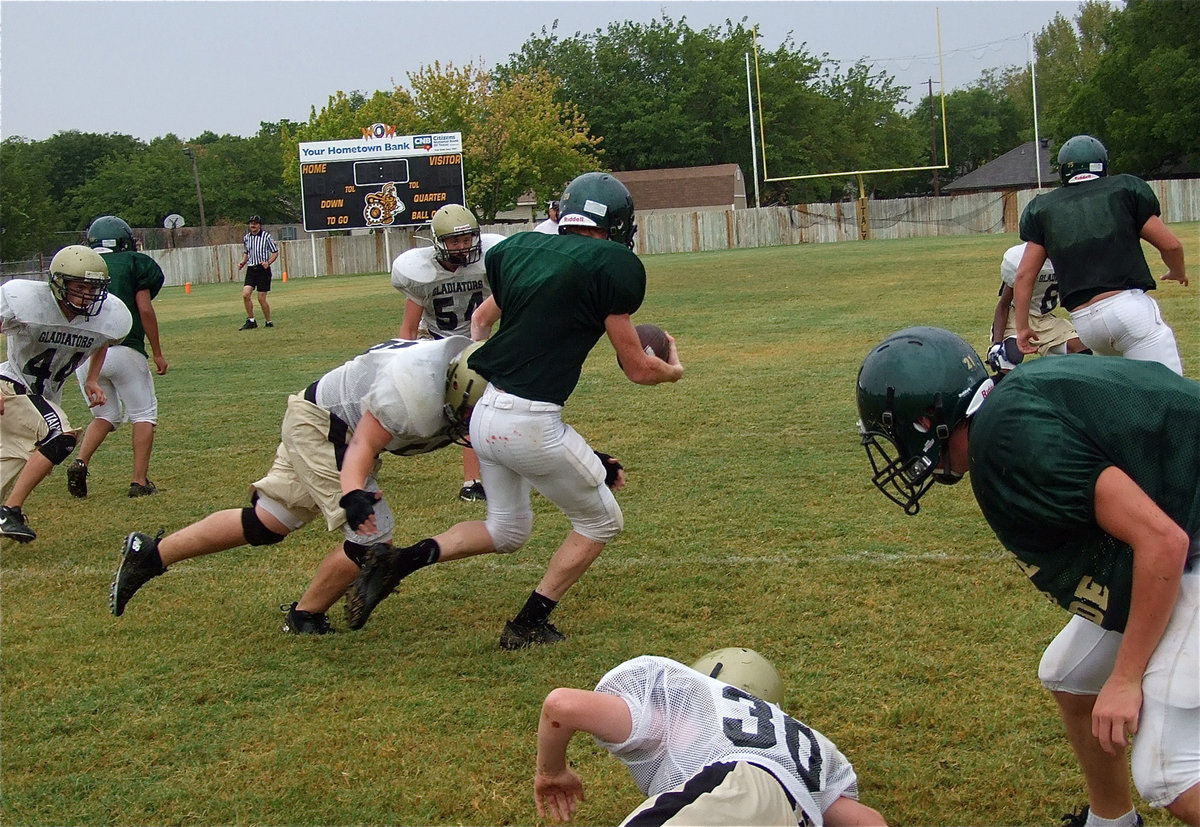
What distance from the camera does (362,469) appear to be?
4523 mm

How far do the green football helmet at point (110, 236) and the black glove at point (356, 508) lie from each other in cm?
545

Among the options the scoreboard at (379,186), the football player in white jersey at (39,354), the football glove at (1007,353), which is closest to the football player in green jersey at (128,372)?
the football player in white jersey at (39,354)

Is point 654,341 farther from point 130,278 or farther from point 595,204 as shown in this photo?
point 130,278

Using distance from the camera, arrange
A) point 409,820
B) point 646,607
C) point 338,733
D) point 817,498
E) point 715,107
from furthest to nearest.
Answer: point 715,107 → point 817,498 → point 646,607 → point 338,733 → point 409,820

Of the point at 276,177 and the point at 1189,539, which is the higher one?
the point at 276,177

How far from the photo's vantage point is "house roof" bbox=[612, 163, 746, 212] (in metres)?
58.8

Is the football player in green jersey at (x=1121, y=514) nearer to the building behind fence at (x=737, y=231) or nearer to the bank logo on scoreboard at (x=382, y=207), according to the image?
the bank logo on scoreboard at (x=382, y=207)

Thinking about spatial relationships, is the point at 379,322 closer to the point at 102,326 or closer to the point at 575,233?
the point at 102,326

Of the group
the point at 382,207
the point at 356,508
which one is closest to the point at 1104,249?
the point at 356,508

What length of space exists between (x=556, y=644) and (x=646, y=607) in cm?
55

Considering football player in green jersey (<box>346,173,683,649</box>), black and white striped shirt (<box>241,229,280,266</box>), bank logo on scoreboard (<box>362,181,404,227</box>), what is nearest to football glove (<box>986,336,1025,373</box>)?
football player in green jersey (<box>346,173,683,649</box>)

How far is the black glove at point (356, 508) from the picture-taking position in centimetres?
432

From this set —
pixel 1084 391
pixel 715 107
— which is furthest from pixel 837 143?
pixel 1084 391

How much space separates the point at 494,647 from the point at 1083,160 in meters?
4.33
